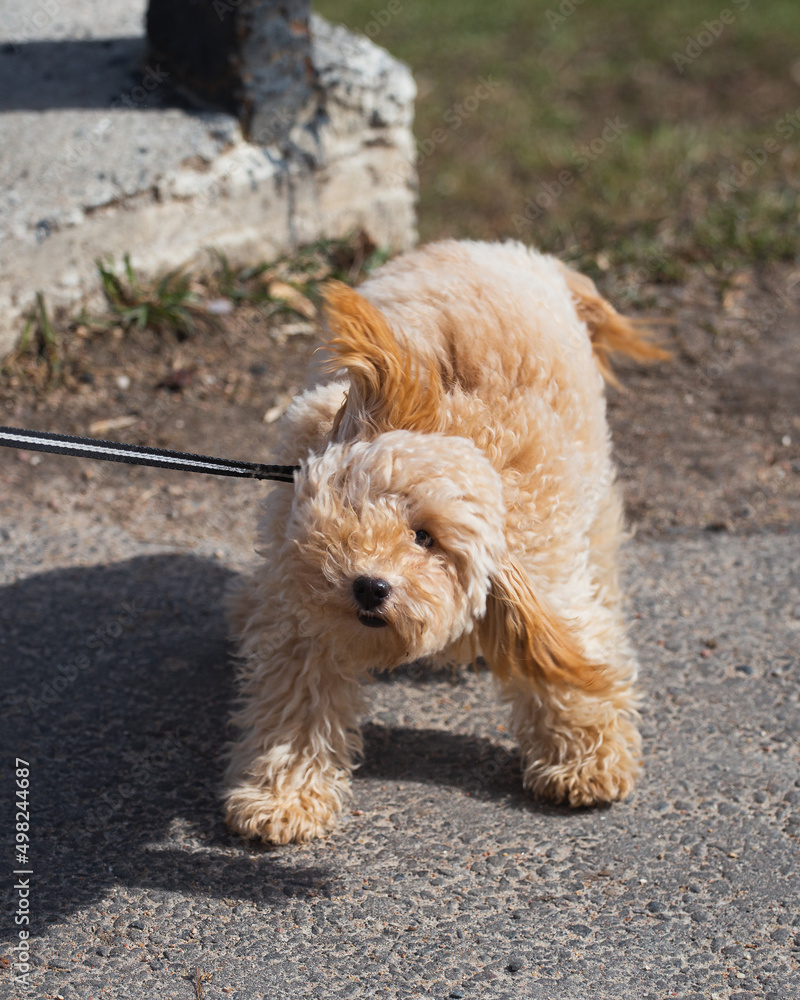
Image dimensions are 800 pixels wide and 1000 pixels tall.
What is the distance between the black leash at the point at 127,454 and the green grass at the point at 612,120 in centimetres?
347

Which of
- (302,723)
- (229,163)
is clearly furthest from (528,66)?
(302,723)

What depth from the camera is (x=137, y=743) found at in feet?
9.36

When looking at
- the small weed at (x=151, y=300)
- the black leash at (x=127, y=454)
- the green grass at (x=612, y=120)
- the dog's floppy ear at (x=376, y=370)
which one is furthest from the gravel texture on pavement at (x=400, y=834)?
the green grass at (x=612, y=120)

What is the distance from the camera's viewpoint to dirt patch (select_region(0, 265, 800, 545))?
3.94 m

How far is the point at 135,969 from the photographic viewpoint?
2.19m

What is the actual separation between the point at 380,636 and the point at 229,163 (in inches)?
126

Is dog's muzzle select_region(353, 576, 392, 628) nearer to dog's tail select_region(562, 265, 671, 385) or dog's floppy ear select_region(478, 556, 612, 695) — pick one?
dog's floppy ear select_region(478, 556, 612, 695)

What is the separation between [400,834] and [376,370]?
4.05ft

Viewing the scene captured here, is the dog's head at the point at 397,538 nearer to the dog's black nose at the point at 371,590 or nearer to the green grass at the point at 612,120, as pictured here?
the dog's black nose at the point at 371,590

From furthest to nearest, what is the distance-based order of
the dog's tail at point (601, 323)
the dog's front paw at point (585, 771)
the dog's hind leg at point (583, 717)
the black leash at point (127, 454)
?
1. the dog's tail at point (601, 323)
2. the dog's front paw at point (585, 771)
3. the dog's hind leg at point (583, 717)
4. the black leash at point (127, 454)

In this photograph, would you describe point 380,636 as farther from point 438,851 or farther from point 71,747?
point 71,747

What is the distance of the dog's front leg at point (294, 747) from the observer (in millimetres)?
2564

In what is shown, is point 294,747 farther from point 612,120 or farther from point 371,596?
point 612,120

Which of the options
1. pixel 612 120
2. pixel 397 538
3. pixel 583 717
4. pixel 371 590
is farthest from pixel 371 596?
pixel 612 120
